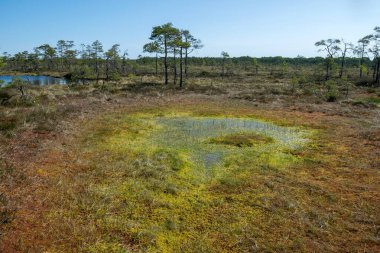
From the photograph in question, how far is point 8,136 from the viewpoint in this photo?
16.7m

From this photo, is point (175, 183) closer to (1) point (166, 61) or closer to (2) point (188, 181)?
(2) point (188, 181)

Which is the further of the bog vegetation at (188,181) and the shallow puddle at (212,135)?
the shallow puddle at (212,135)

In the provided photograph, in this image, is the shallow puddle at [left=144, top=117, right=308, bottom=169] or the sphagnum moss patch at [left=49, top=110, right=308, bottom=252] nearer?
the sphagnum moss patch at [left=49, top=110, right=308, bottom=252]

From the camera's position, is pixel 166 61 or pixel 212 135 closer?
pixel 212 135

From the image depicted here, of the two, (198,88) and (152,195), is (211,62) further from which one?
(152,195)

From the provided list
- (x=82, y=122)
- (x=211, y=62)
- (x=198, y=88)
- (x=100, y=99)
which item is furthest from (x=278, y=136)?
(x=211, y=62)

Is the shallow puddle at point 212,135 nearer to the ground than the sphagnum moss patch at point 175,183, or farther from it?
farther from it

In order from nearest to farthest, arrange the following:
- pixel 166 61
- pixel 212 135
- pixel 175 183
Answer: pixel 175 183, pixel 212 135, pixel 166 61

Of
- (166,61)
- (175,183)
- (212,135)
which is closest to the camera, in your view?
(175,183)

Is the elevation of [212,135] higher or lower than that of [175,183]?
higher

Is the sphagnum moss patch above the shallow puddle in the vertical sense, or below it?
below

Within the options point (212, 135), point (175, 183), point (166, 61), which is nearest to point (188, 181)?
point (175, 183)

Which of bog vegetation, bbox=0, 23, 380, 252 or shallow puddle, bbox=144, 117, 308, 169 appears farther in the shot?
shallow puddle, bbox=144, 117, 308, 169

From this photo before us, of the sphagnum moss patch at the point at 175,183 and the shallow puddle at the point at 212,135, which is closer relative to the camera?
the sphagnum moss patch at the point at 175,183
